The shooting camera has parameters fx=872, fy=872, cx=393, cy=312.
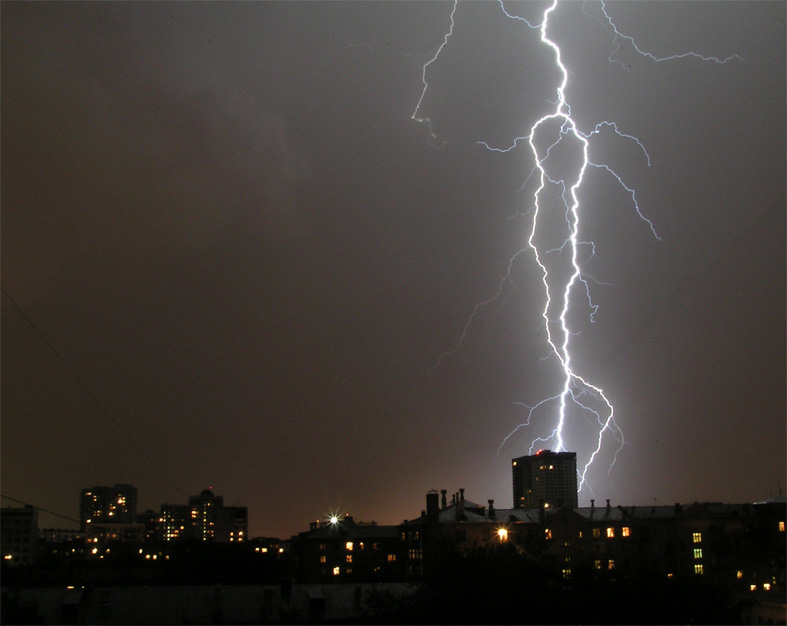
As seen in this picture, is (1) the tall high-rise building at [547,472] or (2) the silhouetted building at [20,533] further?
(1) the tall high-rise building at [547,472]

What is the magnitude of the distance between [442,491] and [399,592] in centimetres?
2636

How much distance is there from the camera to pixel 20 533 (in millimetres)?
82250

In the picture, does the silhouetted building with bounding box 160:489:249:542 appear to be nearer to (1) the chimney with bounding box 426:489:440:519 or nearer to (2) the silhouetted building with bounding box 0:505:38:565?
(2) the silhouetted building with bounding box 0:505:38:565

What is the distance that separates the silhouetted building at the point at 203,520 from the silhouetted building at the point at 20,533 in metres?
49.9

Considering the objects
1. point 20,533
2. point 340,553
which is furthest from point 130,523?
point 340,553

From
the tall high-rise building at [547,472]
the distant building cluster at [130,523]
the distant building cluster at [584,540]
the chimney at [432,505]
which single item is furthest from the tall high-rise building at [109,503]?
the chimney at [432,505]

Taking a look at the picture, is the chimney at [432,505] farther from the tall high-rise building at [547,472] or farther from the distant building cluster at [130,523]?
the tall high-rise building at [547,472]

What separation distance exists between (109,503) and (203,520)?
31.5m

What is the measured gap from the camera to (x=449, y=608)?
21.8 m

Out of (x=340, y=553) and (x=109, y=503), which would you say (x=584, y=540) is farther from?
(x=109, y=503)

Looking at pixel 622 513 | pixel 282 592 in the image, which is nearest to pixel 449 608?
pixel 282 592

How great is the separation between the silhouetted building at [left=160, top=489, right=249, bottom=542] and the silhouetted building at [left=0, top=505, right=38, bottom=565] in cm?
4987

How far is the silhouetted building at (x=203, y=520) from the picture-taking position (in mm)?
135125

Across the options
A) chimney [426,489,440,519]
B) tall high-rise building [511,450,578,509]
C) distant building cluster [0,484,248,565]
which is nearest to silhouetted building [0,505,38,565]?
distant building cluster [0,484,248,565]
